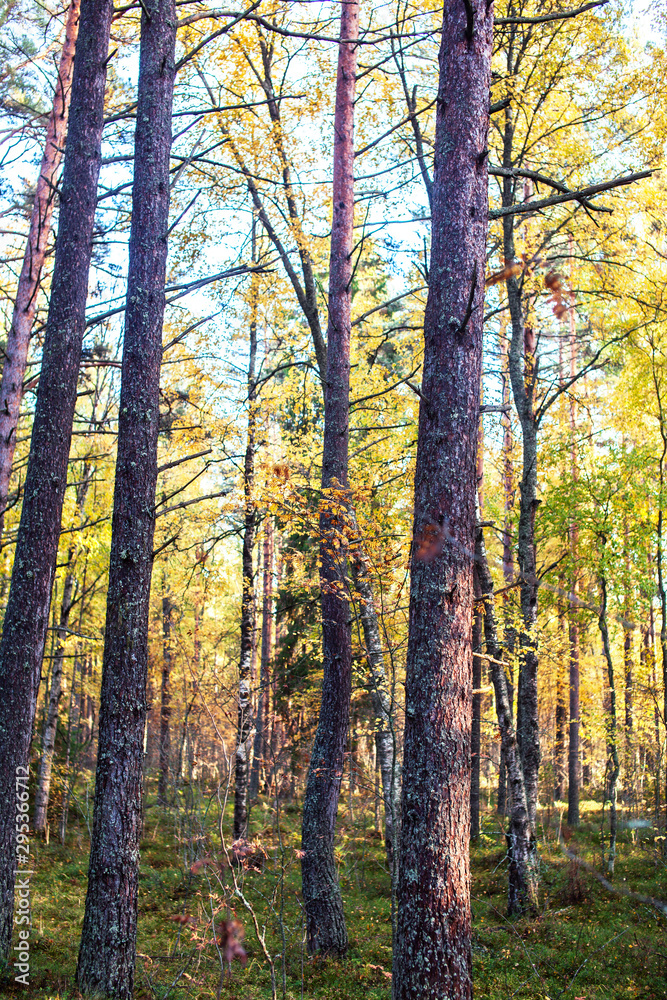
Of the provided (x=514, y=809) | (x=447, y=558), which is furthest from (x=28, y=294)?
(x=514, y=809)

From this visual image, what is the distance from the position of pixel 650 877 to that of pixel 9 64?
1447 centimetres

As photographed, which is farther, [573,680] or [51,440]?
[573,680]

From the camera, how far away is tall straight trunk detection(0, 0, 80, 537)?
7797mm

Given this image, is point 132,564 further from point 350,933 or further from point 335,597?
point 350,933

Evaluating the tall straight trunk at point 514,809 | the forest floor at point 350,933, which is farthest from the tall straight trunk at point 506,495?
the forest floor at point 350,933

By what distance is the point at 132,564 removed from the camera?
5.09 metres

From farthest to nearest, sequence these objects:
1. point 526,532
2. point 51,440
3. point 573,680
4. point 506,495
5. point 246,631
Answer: point 573,680, point 506,495, point 246,631, point 526,532, point 51,440

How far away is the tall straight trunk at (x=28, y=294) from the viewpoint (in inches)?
307

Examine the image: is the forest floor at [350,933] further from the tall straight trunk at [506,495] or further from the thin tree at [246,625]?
the tall straight trunk at [506,495]

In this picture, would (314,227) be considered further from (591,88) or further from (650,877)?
(650,877)

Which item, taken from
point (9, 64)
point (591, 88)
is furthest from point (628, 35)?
point (9, 64)

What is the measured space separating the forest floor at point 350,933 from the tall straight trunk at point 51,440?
1709 mm

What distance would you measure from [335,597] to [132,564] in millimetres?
2920

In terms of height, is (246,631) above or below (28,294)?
below
